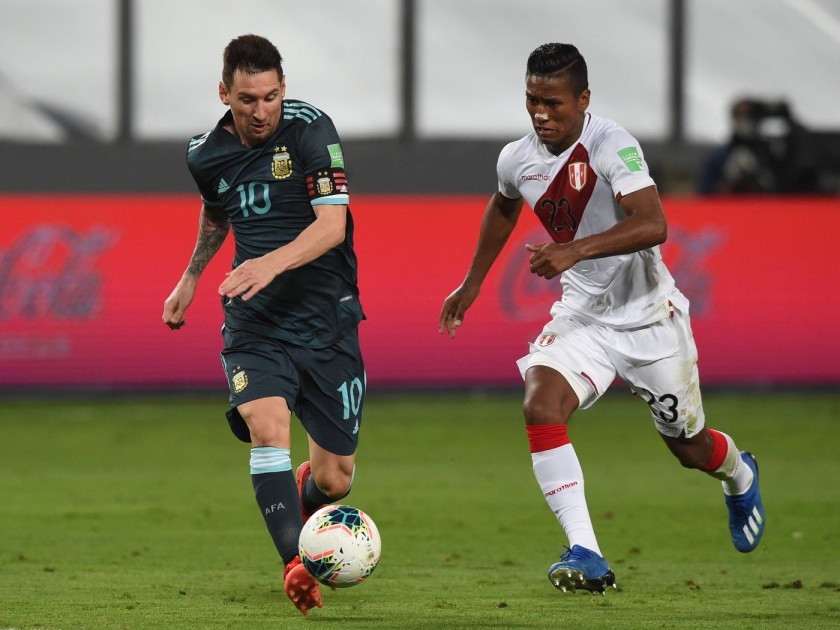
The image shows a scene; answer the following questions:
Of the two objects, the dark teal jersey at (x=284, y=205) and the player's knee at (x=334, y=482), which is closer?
the dark teal jersey at (x=284, y=205)

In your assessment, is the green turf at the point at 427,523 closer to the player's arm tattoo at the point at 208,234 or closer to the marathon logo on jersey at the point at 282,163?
the player's arm tattoo at the point at 208,234

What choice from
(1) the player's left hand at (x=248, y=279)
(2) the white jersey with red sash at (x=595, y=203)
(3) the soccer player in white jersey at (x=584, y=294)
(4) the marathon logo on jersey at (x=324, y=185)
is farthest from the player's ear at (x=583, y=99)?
(1) the player's left hand at (x=248, y=279)

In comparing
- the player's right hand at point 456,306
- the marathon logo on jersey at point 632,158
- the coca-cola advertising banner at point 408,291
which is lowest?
the coca-cola advertising banner at point 408,291

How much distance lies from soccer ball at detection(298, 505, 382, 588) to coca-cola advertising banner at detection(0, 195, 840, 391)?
29.5 ft

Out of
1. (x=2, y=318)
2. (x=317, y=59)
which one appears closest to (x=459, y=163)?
(x=317, y=59)

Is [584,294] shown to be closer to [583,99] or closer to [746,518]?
[583,99]

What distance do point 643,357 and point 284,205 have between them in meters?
1.73

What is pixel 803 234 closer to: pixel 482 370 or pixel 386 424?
pixel 482 370

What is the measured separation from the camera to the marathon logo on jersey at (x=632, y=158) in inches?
246

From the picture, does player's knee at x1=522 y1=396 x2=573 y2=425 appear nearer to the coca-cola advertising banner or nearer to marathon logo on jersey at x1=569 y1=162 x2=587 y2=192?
marathon logo on jersey at x1=569 y1=162 x2=587 y2=192

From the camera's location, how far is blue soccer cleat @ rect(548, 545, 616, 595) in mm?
5867

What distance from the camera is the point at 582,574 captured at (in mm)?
5871

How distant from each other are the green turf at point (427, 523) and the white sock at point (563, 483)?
360mm

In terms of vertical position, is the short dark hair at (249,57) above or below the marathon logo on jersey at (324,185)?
above
